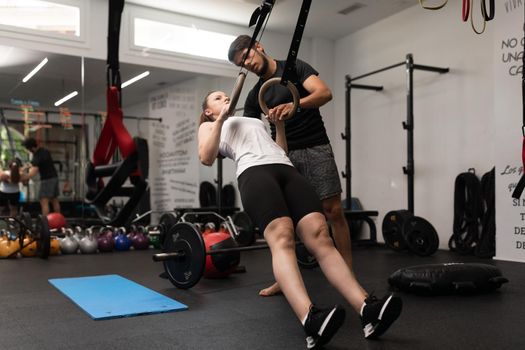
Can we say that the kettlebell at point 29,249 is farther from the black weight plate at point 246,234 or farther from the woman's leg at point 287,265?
the woman's leg at point 287,265

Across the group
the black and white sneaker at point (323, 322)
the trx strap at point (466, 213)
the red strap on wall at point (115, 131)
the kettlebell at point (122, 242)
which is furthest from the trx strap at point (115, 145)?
the trx strap at point (466, 213)

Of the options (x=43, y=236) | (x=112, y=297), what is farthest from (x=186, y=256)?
(x=43, y=236)

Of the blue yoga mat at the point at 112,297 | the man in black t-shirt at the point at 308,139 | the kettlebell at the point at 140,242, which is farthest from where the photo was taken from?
the kettlebell at the point at 140,242

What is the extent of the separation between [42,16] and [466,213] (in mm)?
4406

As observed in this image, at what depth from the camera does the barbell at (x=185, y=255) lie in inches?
101

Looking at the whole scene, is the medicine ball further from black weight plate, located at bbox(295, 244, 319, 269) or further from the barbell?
black weight plate, located at bbox(295, 244, 319, 269)

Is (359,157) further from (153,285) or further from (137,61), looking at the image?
(153,285)

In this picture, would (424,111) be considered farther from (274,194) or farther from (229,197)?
(274,194)

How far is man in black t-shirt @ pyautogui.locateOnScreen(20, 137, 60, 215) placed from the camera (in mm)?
5066

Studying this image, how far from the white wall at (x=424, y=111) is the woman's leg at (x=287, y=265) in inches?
137

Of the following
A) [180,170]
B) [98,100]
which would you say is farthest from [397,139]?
[98,100]

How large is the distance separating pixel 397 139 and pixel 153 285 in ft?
11.3

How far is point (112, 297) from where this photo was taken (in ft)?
8.23

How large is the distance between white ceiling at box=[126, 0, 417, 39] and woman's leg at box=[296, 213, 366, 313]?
12.9ft
